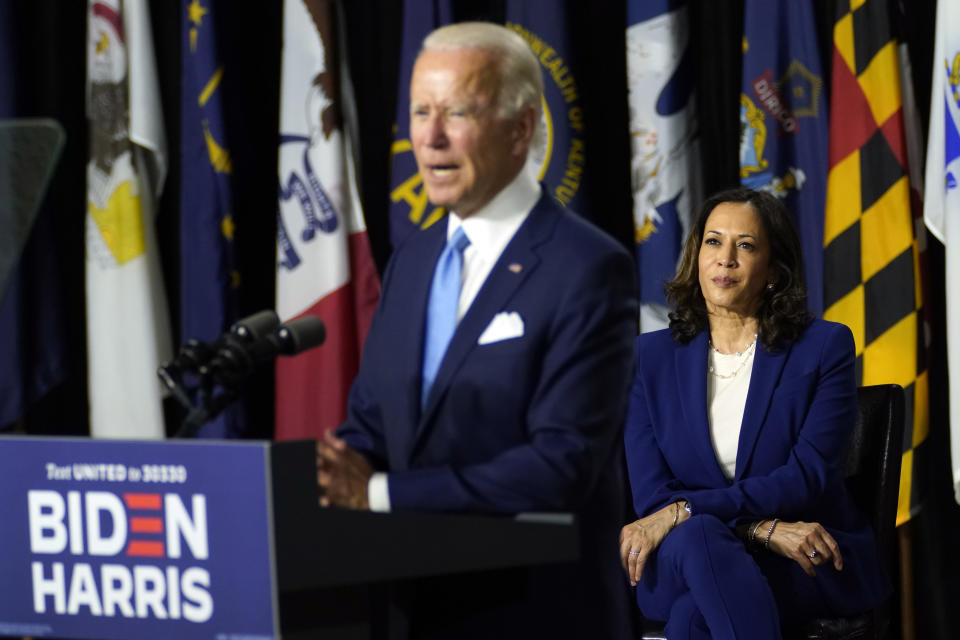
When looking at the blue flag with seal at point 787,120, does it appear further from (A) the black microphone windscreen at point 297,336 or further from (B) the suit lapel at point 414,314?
(A) the black microphone windscreen at point 297,336

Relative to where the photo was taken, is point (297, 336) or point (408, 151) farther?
point (408, 151)

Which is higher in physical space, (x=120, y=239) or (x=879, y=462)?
(x=120, y=239)

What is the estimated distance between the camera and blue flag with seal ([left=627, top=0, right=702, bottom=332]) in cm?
302

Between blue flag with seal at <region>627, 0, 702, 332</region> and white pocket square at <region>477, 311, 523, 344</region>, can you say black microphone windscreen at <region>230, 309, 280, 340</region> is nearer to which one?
white pocket square at <region>477, 311, 523, 344</region>

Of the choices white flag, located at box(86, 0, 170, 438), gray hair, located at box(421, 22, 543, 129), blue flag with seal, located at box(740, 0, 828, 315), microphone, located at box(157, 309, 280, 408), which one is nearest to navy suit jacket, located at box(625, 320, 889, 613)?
blue flag with seal, located at box(740, 0, 828, 315)

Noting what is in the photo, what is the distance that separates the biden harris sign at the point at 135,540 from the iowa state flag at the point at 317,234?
151 centimetres

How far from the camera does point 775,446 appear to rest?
2299mm

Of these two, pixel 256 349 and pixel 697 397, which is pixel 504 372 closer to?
pixel 256 349

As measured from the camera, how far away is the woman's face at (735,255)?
236 centimetres

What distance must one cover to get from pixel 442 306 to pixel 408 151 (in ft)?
5.06

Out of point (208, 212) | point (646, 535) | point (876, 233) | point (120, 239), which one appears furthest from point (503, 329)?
point (120, 239)

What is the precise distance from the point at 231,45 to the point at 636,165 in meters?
1.15

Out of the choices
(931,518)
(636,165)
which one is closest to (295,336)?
(636,165)

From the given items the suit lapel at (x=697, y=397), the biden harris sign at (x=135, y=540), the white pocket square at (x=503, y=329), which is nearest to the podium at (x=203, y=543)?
the biden harris sign at (x=135, y=540)
